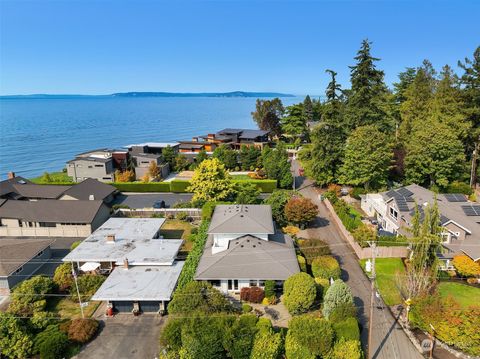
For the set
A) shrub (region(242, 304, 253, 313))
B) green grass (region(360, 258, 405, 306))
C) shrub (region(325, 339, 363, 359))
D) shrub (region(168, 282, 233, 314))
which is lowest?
green grass (region(360, 258, 405, 306))

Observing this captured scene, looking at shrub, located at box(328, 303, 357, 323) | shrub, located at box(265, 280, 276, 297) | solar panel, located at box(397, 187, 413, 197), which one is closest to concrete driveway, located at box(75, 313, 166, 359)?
shrub, located at box(265, 280, 276, 297)

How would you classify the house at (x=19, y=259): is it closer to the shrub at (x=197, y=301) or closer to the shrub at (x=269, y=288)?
the shrub at (x=197, y=301)

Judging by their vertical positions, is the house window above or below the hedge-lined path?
above

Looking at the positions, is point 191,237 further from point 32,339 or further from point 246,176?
point 246,176

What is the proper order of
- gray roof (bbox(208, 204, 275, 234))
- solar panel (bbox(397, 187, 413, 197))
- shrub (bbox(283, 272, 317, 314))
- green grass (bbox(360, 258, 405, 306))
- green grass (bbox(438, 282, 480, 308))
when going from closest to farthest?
shrub (bbox(283, 272, 317, 314)) → green grass (bbox(438, 282, 480, 308)) → green grass (bbox(360, 258, 405, 306)) → gray roof (bbox(208, 204, 275, 234)) → solar panel (bbox(397, 187, 413, 197))

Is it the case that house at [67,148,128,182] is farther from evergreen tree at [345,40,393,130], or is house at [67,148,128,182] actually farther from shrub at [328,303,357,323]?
shrub at [328,303,357,323]

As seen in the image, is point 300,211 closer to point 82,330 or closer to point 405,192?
point 405,192


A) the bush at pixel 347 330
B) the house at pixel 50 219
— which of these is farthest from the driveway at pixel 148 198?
the bush at pixel 347 330

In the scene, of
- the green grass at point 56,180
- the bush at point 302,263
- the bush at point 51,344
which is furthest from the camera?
the green grass at point 56,180
